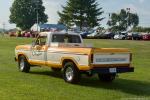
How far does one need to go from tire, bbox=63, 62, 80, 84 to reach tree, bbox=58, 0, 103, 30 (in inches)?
3911

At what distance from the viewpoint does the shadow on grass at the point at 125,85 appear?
1367 centimetres

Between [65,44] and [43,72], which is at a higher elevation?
[65,44]

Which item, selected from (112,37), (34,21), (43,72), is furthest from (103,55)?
(34,21)

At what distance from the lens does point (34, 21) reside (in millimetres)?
141250

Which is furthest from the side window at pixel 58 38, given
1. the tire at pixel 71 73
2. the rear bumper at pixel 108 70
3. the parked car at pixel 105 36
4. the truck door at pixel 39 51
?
the parked car at pixel 105 36

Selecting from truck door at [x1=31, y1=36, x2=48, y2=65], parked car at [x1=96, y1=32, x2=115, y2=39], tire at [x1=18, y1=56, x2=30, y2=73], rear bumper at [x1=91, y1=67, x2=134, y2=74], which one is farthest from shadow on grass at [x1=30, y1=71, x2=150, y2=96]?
parked car at [x1=96, y1=32, x2=115, y2=39]

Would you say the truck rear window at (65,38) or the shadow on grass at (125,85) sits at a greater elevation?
the truck rear window at (65,38)

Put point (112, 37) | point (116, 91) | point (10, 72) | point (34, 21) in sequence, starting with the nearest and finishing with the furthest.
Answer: point (116, 91)
point (10, 72)
point (112, 37)
point (34, 21)

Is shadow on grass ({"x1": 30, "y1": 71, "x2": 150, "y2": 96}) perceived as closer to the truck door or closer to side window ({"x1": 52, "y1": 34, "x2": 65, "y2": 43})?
the truck door

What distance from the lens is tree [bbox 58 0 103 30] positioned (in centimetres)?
11444

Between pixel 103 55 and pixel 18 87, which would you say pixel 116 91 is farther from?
pixel 18 87

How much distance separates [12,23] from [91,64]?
13222 cm

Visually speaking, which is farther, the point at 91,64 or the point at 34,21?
the point at 34,21

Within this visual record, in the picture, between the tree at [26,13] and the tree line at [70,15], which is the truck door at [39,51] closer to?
the tree line at [70,15]
